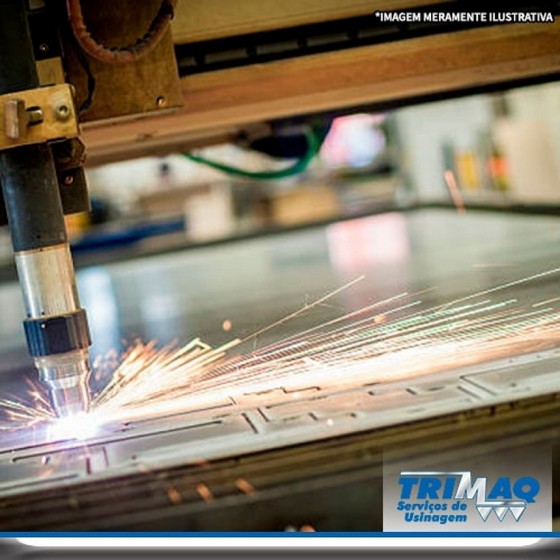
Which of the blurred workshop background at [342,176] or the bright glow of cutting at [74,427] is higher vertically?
the blurred workshop background at [342,176]

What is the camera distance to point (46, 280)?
3.35 feet

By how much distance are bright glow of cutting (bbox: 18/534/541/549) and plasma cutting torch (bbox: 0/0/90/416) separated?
0.90 feet

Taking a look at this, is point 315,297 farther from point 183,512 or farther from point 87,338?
point 183,512

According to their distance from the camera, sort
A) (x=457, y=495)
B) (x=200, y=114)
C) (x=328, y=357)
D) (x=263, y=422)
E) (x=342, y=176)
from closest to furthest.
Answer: (x=457, y=495), (x=263, y=422), (x=328, y=357), (x=200, y=114), (x=342, y=176)

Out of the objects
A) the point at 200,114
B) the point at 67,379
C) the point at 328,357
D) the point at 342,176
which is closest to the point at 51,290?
the point at 67,379

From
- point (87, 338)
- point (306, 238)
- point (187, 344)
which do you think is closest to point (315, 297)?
point (187, 344)

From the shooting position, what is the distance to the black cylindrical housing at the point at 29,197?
100cm

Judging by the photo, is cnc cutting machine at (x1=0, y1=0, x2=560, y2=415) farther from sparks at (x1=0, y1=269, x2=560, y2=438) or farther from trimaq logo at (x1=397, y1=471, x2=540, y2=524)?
trimaq logo at (x1=397, y1=471, x2=540, y2=524)

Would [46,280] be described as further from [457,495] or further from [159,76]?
[457,495]

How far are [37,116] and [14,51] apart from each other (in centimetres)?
8

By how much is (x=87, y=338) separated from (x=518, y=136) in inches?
111

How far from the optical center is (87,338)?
1.06 m

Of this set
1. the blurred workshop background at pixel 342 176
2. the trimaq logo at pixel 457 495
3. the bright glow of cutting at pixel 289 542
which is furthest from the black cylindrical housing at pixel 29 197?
the blurred workshop background at pixel 342 176

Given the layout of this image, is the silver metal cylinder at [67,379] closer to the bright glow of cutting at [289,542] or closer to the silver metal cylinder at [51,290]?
the silver metal cylinder at [51,290]
